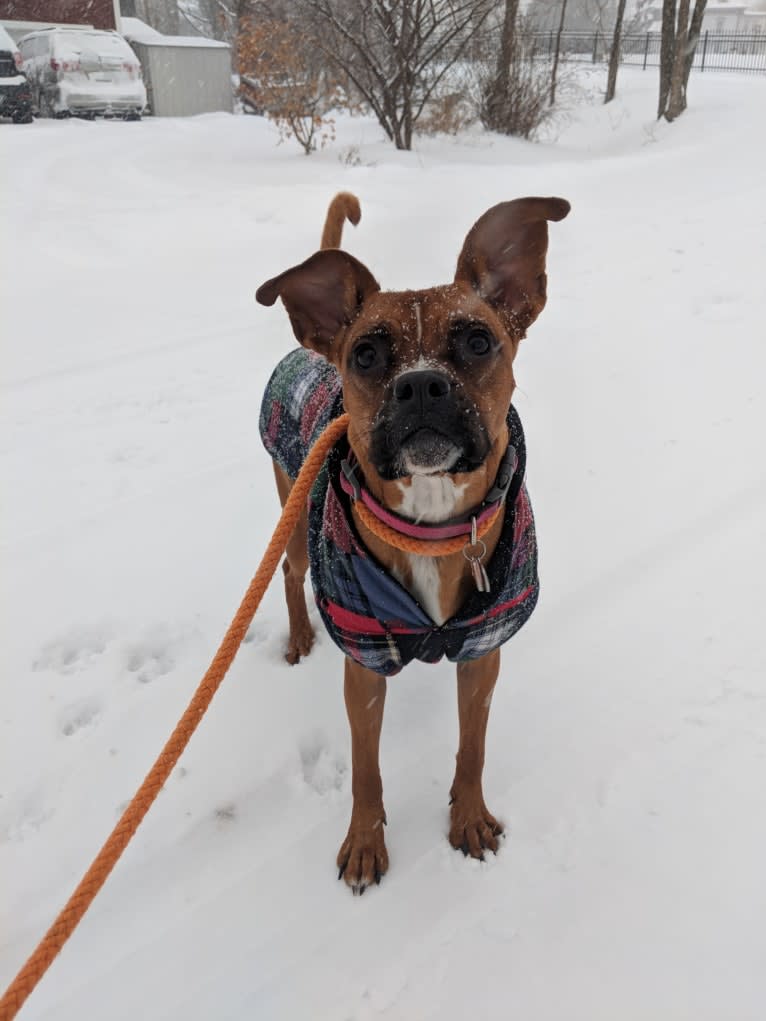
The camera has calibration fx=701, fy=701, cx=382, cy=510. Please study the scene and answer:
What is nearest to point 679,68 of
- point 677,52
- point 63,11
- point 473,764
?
point 677,52

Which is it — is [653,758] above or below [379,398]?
below

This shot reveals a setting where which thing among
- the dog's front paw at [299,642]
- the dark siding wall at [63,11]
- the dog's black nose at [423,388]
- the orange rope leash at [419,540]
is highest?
the dark siding wall at [63,11]

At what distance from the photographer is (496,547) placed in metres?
1.87

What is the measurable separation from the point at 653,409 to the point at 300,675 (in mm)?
2726

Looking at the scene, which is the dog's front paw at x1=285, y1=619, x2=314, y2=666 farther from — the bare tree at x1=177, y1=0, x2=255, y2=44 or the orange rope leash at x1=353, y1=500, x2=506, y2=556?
the bare tree at x1=177, y1=0, x2=255, y2=44

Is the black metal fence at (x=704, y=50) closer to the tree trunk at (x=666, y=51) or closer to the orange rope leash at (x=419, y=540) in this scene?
the tree trunk at (x=666, y=51)

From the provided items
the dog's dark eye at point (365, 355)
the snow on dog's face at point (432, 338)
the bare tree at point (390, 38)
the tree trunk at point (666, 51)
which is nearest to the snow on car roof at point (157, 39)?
the bare tree at point (390, 38)

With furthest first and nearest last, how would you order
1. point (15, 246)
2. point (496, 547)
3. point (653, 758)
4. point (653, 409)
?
point (15, 246) < point (653, 409) < point (653, 758) < point (496, 547)

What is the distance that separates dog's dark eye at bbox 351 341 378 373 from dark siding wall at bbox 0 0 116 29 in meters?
23.3

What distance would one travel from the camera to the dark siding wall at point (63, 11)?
18.7m

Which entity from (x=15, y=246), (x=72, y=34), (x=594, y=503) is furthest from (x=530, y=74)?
(x=594, y=503)

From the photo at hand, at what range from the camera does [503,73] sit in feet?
43.1

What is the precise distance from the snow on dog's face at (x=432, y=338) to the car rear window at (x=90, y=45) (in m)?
16.2

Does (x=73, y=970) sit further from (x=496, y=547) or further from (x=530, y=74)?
(x=530, y=74)
